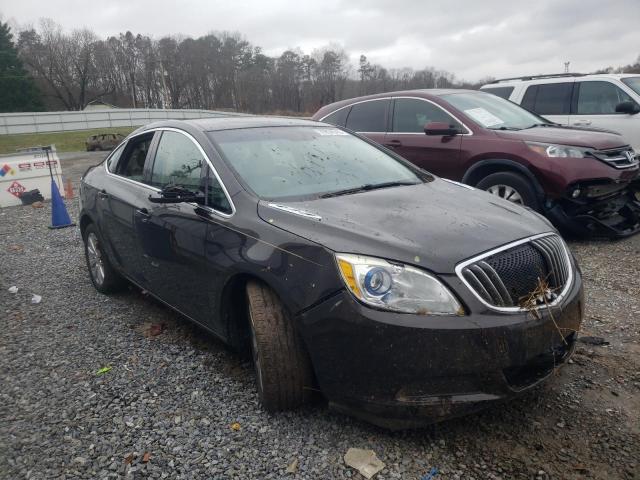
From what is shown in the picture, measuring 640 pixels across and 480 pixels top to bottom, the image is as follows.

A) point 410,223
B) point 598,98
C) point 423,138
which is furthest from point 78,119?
point 410,223

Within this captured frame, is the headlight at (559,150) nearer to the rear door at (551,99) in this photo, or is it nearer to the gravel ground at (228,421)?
the gravel ground at (228,421)

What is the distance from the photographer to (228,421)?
9.03ft

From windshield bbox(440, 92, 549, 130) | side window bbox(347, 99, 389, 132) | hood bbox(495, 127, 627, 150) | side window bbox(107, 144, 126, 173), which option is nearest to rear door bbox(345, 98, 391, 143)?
side window bbox(347, 99, 389, 132)

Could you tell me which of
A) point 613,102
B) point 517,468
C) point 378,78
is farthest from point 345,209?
point 378,78

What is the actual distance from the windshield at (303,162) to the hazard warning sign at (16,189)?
929 cm

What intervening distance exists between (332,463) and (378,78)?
61345 mm

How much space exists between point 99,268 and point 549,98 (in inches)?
290

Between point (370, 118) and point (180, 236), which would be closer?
point (180, 236)

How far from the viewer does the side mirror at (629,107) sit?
24.1 feet

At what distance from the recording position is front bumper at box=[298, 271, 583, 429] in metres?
2.17

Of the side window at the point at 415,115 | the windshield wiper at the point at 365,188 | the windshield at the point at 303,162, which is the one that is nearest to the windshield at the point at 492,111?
the side window at the point at 415,115

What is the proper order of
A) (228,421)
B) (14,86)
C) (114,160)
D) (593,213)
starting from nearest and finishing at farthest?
(228,421) → (114,160) → (593,213) → (14,86)

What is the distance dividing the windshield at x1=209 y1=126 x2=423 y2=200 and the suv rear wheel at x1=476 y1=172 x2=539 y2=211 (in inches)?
92.5

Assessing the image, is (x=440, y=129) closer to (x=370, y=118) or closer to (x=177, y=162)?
(x=370, y=118)
